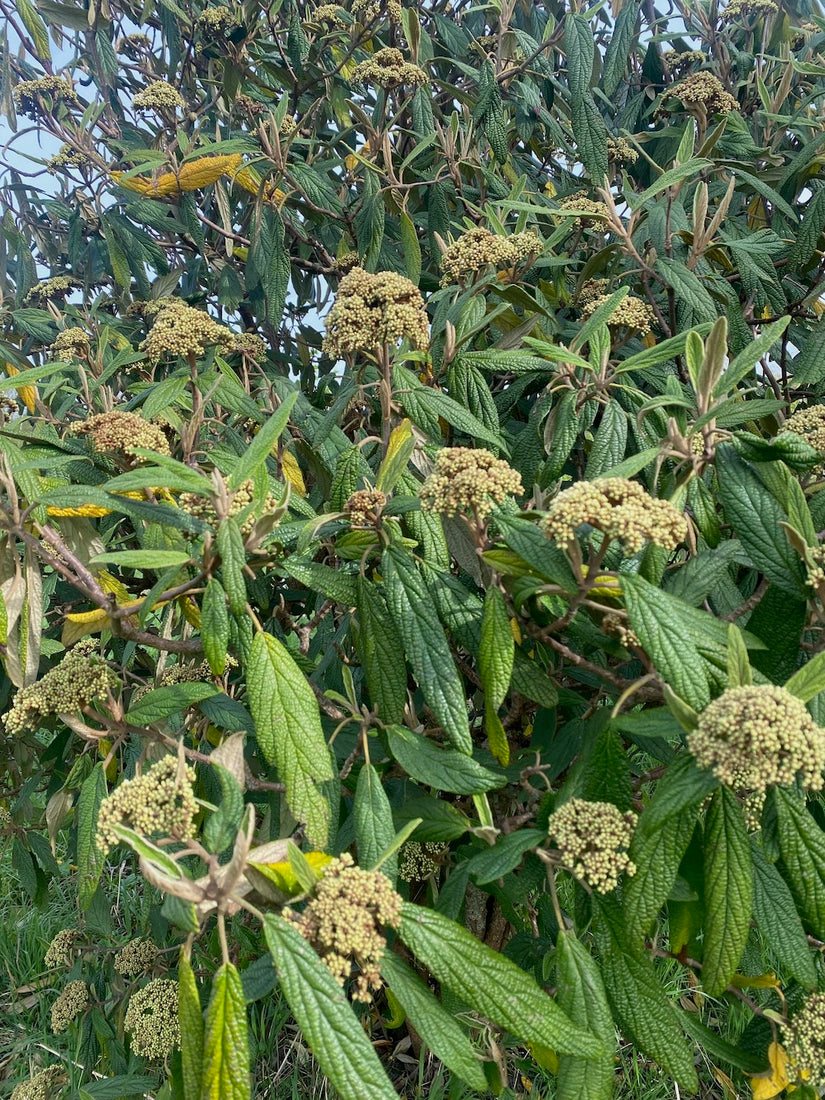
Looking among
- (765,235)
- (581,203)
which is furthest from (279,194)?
(765,235)

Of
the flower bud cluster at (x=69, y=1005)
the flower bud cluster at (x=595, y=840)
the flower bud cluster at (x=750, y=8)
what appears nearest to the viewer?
the flower bud cluster at (x=595, y=840)

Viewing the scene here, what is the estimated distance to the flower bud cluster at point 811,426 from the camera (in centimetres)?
140

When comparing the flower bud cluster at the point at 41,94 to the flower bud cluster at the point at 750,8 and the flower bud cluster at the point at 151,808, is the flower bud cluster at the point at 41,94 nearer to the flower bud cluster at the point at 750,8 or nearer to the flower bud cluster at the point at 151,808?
the flower bud cluster at the point at 750,8

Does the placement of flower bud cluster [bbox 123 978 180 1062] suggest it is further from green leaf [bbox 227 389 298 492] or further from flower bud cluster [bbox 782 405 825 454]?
flower bud cluster [bbox 782 405 825 454]

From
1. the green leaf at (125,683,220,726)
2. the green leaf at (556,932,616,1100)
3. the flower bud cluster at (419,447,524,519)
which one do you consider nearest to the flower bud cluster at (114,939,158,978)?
the green leaf at (125,683,220,726)

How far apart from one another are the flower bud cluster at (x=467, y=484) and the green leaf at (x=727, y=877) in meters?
0.51

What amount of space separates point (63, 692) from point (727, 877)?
1074 mm

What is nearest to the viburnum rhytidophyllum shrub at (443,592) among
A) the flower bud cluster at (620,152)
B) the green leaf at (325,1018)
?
the green leaf at (325,1018)

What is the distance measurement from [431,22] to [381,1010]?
12.2 ft

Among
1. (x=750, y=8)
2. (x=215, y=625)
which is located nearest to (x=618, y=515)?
(x=215, y=625)

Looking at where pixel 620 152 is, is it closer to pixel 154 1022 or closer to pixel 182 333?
pixel 182 333

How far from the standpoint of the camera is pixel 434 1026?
1202 mm

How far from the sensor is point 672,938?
5.09 feet

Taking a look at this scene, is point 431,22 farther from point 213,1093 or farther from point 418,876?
point 213,1093
